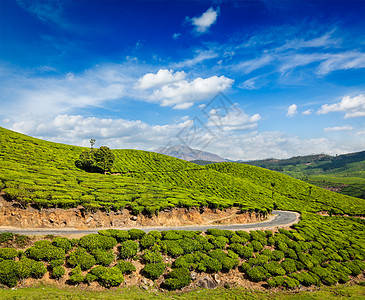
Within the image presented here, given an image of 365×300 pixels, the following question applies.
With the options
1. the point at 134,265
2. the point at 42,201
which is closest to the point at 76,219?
the point at 42,201

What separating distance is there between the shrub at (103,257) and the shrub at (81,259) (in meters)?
0.60

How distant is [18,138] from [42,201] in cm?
7110

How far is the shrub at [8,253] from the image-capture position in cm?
2153

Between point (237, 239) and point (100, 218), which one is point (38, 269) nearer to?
point (100, 218)

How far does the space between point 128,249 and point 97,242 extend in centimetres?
426

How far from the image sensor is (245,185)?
10288 centimetres

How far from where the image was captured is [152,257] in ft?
93.2

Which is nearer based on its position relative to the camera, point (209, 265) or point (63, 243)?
point (63, 243)

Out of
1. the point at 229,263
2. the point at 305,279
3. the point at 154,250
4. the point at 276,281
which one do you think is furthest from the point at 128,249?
the point at 305,279

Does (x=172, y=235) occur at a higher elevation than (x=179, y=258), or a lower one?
higher

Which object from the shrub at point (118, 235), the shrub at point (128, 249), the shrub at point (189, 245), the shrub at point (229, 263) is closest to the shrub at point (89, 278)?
the shrub at point (128, 249)

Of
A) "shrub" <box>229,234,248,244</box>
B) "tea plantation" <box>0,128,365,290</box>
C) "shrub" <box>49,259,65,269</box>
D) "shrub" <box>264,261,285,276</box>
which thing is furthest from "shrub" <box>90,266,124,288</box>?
"shrub" <box>264,261,285,276</box>

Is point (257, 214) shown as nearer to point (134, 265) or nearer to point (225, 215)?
point (225, 215)

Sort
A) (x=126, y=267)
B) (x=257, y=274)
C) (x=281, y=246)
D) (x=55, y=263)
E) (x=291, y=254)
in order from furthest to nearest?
(x=281, y=246)
(x=291, y=254)
(x=257, y=274)
(x=126, y=267)
(x=55, y=263)
